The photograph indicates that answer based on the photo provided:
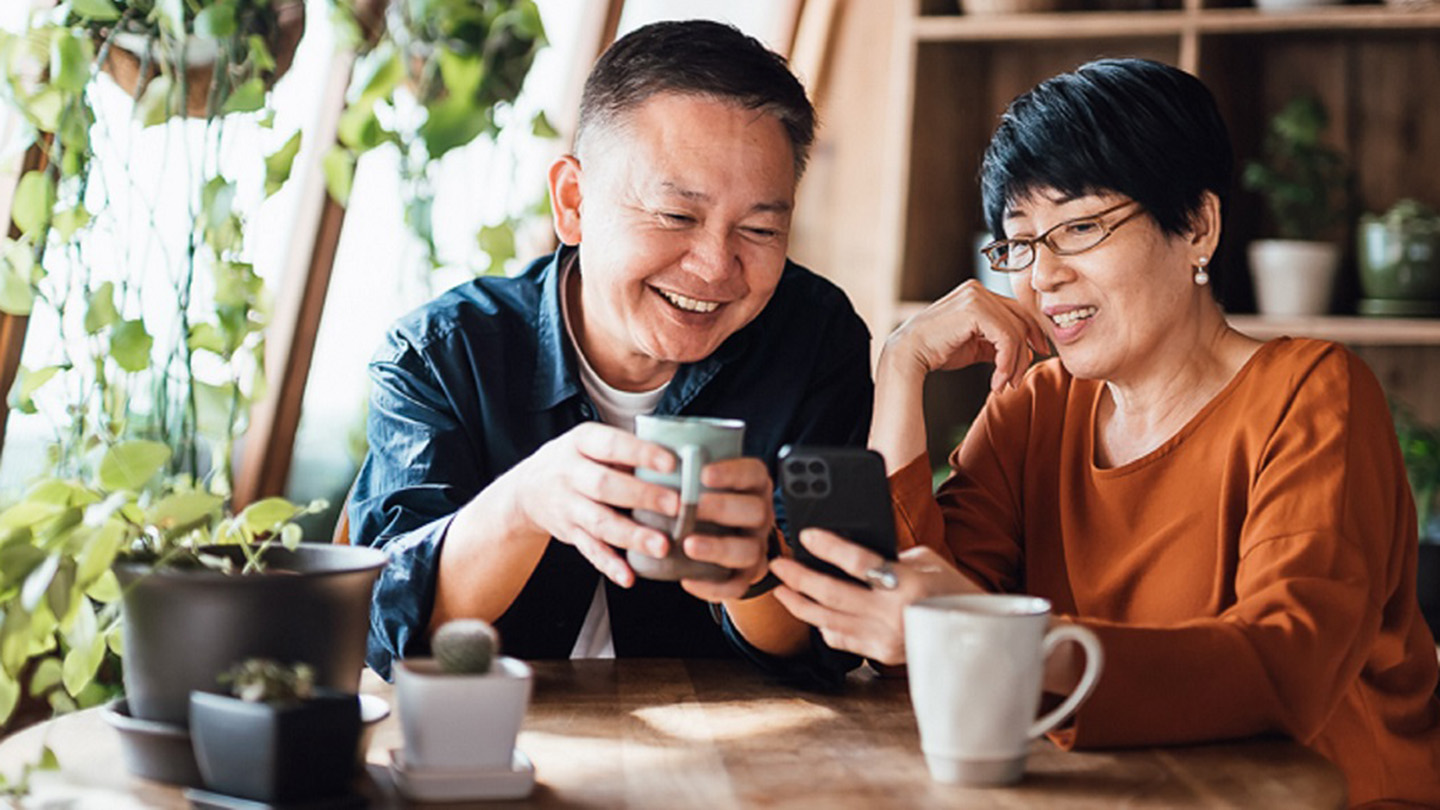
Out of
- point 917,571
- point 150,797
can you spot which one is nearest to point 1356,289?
point 917,571

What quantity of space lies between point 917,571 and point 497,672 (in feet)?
1.15

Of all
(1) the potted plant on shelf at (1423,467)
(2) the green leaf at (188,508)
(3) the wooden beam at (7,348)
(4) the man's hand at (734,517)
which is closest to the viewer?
(2) the green leaf at (188,508)

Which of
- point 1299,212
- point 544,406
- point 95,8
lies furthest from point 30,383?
point 1299,212

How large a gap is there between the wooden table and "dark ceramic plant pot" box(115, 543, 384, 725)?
0.24 ft

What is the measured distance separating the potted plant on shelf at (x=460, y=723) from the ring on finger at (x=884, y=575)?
11.5 inches

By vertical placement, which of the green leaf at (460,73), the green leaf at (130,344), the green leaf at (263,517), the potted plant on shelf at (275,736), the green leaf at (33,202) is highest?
the green leaf at (460,73)

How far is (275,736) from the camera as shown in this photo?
1002 mm

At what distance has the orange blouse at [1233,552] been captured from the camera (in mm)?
1279

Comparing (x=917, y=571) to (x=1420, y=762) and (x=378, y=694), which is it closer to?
(x=378, y=694)

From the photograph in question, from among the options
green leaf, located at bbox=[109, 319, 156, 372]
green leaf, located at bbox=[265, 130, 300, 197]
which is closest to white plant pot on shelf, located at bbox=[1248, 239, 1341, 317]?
green leaf, located at bbox=[265, 130, 300, 197]

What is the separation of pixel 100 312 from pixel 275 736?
0.57m

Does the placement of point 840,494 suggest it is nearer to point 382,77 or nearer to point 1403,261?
point 382,77

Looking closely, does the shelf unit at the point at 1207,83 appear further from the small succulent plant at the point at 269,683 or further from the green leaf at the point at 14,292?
the small succulent plant at the point at 269,683

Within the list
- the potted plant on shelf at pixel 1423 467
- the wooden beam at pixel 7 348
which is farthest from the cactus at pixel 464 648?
the potted plant on shelf at pixel 1423 467
